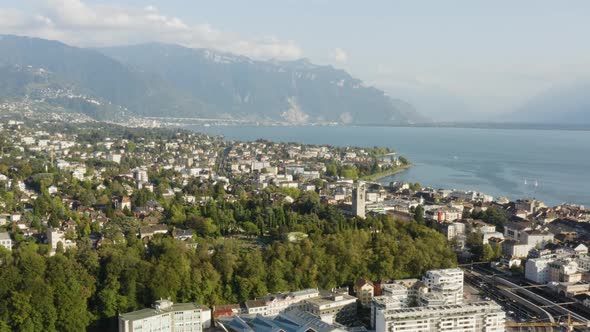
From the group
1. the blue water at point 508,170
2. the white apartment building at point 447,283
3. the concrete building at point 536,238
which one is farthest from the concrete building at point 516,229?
the blue water at point 508,170

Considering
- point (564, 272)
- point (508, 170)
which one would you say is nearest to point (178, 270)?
point (564, 272)

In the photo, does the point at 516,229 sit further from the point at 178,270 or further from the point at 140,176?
the point at 140,176

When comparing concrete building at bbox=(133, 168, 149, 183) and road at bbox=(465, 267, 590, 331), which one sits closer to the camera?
road at bbox=(465, 267, 590, 331)

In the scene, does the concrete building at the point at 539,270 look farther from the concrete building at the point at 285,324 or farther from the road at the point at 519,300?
the concrete building at the point at 285,324

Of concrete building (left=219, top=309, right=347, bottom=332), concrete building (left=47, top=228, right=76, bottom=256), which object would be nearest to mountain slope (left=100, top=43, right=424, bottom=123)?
concrete building (left=47, top=228, right=76, bottom=256)

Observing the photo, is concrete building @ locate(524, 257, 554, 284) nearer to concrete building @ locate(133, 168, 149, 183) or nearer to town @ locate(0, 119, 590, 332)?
town @ locate(0, 119, 590, 332)

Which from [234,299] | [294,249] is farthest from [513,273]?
[234,299]

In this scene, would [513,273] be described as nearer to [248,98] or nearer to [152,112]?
[152,112]
